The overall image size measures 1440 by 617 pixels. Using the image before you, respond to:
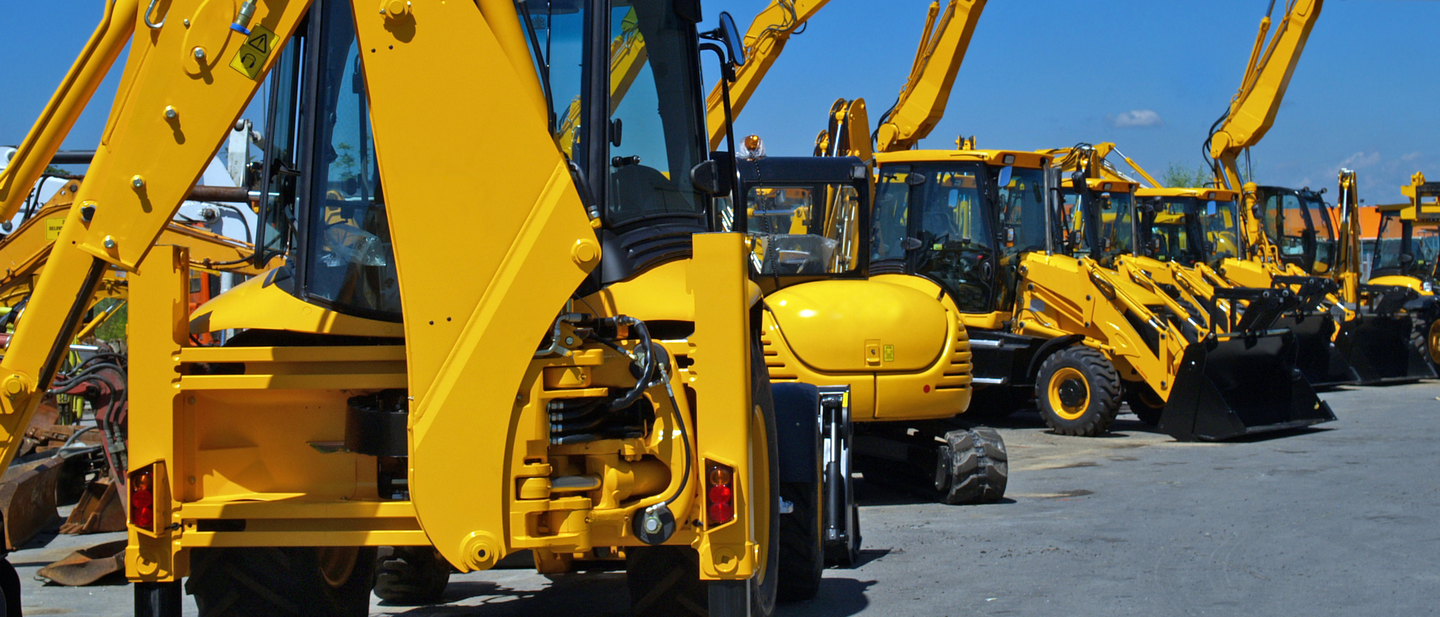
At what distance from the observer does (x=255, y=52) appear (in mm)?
3576

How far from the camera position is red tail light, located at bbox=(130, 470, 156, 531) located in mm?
3846

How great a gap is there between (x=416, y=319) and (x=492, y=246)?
0.30 metres

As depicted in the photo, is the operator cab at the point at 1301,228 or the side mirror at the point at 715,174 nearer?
the side mirror at the point at 715,174

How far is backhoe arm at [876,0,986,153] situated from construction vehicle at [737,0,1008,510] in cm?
593

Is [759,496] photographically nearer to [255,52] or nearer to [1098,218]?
[255,52]

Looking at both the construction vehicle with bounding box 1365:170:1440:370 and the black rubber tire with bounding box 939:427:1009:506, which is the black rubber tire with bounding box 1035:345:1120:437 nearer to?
the black rubber tire with bounding box 939:427:1009:506

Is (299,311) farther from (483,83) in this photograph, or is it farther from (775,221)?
(775,221)

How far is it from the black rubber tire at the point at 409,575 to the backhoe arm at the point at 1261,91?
17.7 m

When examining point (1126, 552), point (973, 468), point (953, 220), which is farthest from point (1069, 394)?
point (1126, 552)

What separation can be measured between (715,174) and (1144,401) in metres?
10.6

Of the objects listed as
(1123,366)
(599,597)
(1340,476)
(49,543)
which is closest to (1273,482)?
(1340,476)

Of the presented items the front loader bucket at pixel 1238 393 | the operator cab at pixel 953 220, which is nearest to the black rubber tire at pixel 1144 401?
the front loader bucket at pixel 1238 393

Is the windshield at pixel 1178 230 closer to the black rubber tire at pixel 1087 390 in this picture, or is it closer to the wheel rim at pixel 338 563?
the black rubber tire at pixel 1087 390

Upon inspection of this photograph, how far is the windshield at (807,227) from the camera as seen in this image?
9.59m
